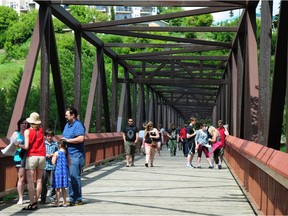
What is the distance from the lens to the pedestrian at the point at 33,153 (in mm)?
10695

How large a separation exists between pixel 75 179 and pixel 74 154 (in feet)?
1.30

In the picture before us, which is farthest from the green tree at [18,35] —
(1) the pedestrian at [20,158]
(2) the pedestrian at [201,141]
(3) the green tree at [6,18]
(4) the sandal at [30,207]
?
(4) the sandal at [30,207]

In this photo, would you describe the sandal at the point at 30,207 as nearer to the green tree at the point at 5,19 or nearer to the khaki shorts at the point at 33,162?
the khaki shorts at the point at 33,162

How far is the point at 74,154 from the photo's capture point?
11.5 metres

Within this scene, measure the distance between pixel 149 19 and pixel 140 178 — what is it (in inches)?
202

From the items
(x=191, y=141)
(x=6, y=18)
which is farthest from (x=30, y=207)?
(x=6, y=18)

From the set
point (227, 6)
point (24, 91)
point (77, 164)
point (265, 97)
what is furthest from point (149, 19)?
point (77, 164)

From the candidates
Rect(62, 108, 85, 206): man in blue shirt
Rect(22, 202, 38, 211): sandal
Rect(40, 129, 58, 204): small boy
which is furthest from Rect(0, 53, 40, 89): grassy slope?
Rect(22, 202, 38, 211): sandal

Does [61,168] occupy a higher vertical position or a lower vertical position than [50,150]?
lower

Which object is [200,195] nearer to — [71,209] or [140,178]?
[71,209]

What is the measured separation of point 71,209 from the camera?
10797 millimetres

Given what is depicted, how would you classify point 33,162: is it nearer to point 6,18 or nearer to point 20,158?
point 20,158

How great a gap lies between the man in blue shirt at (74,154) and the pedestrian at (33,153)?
54 cm

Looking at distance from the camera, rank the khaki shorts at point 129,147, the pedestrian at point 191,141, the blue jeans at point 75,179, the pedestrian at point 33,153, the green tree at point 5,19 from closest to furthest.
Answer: the pedestrian at point 33,153 < the blue jeans at point 75,179 < the khaki shorts at point 129,147 < the pedestrian at point 191,141 < the green tree at point 5,19
